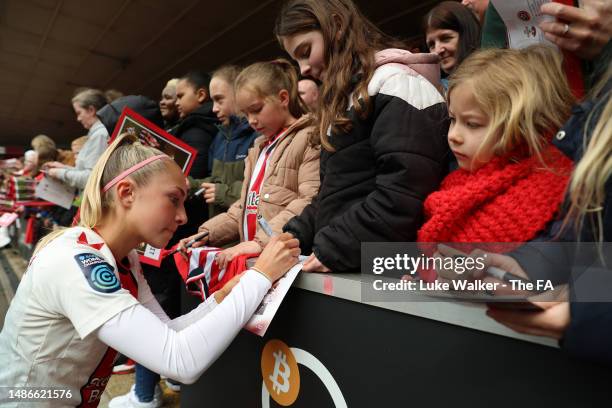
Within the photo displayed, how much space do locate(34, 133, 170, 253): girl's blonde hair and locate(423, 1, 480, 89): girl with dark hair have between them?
3.31ft

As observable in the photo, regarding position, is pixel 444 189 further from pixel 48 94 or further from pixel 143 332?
pixel 48 94

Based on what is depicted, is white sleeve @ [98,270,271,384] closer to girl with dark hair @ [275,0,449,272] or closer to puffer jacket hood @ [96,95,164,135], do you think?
girl with dark hair @ [275,0,449,272]

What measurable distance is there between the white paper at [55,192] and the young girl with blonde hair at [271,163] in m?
2.18

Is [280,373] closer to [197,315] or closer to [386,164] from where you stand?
[197,315]

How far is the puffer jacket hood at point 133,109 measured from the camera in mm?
2447

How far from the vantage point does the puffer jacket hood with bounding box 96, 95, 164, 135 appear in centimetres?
245

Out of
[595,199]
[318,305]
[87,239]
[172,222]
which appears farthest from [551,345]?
[87,239]

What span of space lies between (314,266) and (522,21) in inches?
27.6

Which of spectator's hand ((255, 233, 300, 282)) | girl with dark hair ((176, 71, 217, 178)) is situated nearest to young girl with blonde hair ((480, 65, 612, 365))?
spectator's hand ((255, 233, 300, 282))

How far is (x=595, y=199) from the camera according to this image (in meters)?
0.56

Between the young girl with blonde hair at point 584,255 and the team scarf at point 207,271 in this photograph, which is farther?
the team scarf at point 207,271

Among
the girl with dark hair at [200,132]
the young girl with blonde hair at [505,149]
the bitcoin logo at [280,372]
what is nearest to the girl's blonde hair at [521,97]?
the young girl with blonde hair at [505,149]

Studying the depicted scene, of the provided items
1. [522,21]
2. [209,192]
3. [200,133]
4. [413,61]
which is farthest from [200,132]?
[522,21]

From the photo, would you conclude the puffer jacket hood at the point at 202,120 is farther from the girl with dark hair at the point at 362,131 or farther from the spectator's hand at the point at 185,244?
the girl with dark hair at the point at 362,131
